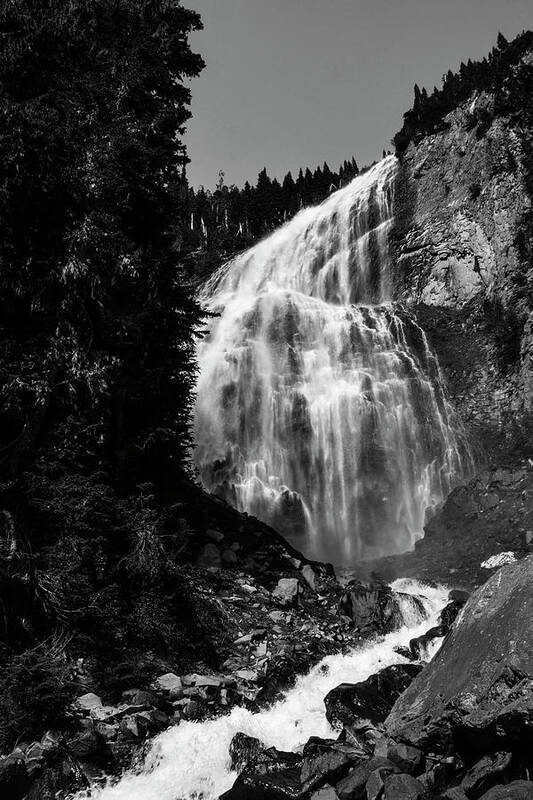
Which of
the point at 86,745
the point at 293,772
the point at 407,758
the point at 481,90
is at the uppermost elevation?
the point at 481,90

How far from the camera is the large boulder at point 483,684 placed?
17.8 feet

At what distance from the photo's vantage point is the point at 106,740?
6.84 metres

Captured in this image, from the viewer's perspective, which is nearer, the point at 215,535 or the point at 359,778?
the point at 359,778

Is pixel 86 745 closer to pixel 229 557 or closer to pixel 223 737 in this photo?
pixel 223 737

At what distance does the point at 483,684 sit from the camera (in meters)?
5.96

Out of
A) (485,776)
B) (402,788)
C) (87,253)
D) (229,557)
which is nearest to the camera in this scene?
(485,776)

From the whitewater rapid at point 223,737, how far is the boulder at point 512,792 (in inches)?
135

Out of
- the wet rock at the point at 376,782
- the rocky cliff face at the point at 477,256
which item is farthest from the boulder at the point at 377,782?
the rocky cliff face at the point at 477,256

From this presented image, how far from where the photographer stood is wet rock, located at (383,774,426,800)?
527 cm

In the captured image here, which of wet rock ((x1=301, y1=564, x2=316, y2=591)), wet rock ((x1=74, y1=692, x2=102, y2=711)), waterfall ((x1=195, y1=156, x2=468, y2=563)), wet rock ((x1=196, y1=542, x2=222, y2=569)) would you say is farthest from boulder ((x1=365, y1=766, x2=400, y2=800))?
waterfall ((x1=195, y1=156, x2=468, y2=563))

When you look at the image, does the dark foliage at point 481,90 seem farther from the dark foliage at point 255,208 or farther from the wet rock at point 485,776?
the wet rock at point 485,776

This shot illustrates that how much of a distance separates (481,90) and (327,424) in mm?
29184

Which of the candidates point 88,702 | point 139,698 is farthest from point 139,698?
point 88,702

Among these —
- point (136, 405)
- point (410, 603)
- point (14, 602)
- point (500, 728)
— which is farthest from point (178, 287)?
point (500, 728)
